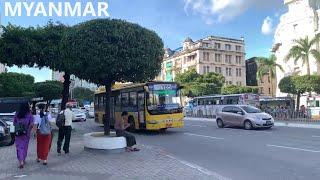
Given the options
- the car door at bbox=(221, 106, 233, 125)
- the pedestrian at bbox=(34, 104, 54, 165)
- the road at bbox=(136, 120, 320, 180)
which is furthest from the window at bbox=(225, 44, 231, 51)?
the pedestrian at bbox=(34, 104, 54, 165)

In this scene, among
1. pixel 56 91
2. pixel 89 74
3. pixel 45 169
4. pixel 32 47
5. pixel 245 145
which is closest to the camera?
pixel 45 169

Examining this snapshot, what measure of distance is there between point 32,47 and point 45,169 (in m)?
15.9

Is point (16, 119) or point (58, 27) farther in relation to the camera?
point (58, 27)

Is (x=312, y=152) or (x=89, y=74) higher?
(x=89, y=74)

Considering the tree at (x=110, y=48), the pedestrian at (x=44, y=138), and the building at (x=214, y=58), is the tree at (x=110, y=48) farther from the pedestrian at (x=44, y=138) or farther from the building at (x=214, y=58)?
the building at (x=214, y=58)

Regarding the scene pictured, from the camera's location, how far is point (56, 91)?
66.1m

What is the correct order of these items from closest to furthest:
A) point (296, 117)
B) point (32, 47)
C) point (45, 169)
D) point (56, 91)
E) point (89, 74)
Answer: point (45, 169) < point (89, 74) < point (32, 47) < point (296, 117) < point (56, 91)

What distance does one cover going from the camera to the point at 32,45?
26109 mm

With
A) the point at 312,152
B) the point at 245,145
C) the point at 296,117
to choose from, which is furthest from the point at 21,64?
the point at 296,117

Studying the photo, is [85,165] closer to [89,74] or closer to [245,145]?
[89,74]

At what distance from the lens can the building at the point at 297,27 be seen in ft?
216

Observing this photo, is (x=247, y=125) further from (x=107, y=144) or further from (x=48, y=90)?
(x=48, y=90)

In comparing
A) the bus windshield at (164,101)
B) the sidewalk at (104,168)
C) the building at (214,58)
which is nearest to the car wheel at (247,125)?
the bus windshield at (164,101)

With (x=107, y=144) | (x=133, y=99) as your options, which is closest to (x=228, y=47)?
(x=133, y=99)
